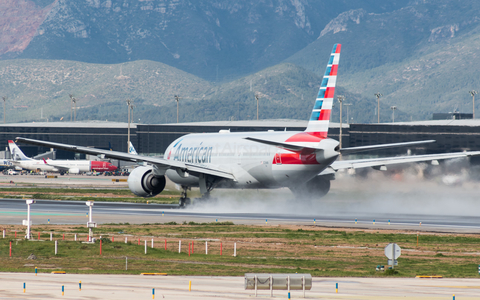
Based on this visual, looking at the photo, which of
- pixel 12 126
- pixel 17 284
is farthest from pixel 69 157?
pixel 17 284

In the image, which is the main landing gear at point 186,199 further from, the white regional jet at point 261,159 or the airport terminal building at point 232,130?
the airport terminal building at point 232,130

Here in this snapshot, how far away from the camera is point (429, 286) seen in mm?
22938

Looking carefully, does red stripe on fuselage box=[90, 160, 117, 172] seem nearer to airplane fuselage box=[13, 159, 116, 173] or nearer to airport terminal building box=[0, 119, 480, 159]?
airplane fuselage box=[13, 159, 116, 173]

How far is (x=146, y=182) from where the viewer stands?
5572cm

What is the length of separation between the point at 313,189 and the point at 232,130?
3582 inches

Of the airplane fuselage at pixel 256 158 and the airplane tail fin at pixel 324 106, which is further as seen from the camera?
the airplane fuselage at pixel 256 158

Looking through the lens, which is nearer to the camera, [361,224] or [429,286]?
[429,286]

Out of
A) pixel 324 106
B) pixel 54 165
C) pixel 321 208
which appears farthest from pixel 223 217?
pixel 54 165

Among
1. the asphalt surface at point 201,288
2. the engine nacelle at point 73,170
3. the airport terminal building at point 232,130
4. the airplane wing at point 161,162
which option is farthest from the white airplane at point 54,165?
the asphalt surface at point 201,288

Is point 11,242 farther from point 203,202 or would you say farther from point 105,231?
point 203,202

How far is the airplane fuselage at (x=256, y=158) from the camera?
46903mm

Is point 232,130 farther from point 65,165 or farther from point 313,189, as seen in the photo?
point 313,189

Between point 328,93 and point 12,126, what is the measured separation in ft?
456

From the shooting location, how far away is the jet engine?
53.8 metres
